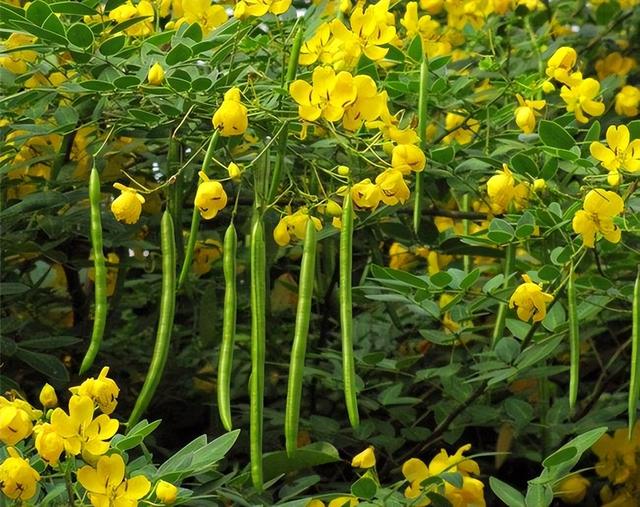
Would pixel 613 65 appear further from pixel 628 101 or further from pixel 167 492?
pixel 167 492

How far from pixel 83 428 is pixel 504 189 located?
0.62 metres

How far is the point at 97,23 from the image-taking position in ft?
5.12

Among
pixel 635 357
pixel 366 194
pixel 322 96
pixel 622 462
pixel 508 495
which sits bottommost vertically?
pixel 622 462

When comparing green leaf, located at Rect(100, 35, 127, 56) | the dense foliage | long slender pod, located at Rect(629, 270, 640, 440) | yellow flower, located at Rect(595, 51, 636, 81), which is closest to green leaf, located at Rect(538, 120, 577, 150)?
the dense foliage

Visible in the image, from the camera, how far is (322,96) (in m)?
1.29

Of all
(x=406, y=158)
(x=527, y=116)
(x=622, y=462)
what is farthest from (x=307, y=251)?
(x=622, y=462)

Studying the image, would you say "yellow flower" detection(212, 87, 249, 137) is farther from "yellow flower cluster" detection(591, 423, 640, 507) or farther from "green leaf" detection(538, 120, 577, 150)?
"yellow flower cluster" detection(591, 423, 640, 507)

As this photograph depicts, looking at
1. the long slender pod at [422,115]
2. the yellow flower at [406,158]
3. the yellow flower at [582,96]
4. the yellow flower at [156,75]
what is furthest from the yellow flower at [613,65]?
the yellow flower at [156,75]

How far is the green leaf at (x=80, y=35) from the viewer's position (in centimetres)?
138

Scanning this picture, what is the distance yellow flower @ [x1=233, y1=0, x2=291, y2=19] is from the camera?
1.37m

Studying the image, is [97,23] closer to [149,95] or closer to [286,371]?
[149,95]

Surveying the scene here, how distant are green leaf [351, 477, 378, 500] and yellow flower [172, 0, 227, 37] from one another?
2.08 ft

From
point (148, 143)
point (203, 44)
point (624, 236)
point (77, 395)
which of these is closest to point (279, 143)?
point (203, 44)

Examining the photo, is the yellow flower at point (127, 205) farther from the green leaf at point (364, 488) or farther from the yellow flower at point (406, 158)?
the green leaf at point (364, 488)
